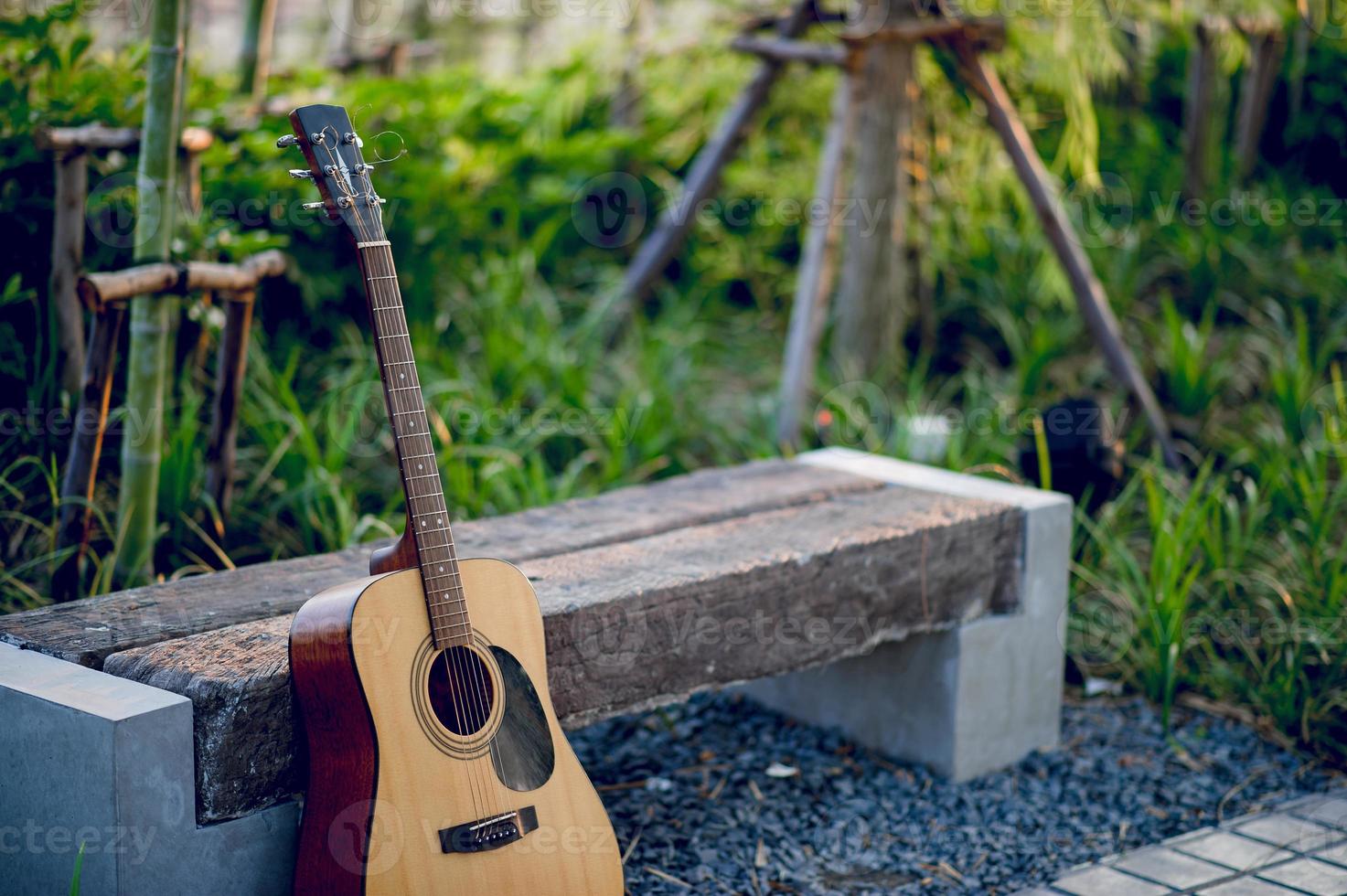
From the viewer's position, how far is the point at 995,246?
233 inches

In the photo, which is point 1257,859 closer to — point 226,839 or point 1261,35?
point 226,839

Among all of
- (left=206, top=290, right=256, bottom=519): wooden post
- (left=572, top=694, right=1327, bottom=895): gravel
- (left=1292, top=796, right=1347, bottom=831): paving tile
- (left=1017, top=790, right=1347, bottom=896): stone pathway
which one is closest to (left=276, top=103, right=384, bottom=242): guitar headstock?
Result: (left=206, top=290, right=256, bottom=519): wooden post

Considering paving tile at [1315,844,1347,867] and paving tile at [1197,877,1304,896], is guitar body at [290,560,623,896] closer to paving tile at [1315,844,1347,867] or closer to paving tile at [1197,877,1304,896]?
paving tile at [1197,877,1304,896]

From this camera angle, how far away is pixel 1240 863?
2.72 metres

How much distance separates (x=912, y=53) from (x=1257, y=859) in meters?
3.32

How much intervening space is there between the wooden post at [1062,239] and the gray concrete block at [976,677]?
1.66m

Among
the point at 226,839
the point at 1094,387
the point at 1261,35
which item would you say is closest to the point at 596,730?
the point at 226,839

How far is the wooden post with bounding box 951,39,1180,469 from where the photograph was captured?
472 centimetres

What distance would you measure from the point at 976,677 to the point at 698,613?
893 mm

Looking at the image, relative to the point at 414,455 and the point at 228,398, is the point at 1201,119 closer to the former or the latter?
the point at 228,398

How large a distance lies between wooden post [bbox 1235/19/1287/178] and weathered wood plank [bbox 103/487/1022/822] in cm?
442

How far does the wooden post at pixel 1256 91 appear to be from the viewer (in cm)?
654

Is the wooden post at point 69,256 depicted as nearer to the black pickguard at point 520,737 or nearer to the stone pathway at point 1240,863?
the black pickguard at point 520,737

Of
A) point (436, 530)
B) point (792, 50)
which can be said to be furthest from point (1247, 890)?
point (792, 50)
